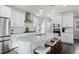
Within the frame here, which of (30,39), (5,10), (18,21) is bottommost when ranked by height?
(30,39)

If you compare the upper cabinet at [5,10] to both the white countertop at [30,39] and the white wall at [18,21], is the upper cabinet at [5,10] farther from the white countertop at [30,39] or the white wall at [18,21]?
the white countertop at [30,39]

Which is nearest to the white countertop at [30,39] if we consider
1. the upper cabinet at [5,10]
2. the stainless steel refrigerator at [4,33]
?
the upper cabinet at [5,10]

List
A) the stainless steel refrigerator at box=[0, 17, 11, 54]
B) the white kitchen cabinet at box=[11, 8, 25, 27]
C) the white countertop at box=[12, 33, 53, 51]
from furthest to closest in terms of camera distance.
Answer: the stainless steel refrigerator at box=[0, 17, 11, 54] → the white kitchen cabinet at box=[11, 8, 25, 27] → the white countertop at box=[12, 33, 53, 51]

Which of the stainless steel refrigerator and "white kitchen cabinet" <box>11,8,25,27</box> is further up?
"white kitchen cabinet" <box>11,8,25,27</box>

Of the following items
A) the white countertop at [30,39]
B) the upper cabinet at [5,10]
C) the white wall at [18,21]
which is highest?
the upper cabinet at [5,10]

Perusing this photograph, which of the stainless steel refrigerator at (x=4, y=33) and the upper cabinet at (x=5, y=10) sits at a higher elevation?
the upper cabinet at (x=5, y=10)

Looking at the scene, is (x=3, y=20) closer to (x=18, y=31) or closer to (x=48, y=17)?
(x=18, y=31)

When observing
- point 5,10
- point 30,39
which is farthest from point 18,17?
point 5,10

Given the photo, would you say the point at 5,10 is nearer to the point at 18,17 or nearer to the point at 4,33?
the point at 18,17

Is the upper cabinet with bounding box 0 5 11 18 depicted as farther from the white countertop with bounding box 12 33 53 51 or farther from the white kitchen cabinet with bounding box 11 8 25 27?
the white countertop with bounding box 12 33 53 51

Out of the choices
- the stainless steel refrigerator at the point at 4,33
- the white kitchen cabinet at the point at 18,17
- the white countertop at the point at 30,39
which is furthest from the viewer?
the stainless steel refrigerator at the point at 4,33

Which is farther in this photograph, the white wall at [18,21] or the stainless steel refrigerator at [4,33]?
the stainless steel refrigerator at [4,33]

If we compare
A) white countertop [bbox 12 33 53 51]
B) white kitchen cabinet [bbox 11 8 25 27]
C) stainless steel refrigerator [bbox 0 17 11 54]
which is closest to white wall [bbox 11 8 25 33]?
white kitchen cabinet [bbox 11 8 25 27]
